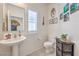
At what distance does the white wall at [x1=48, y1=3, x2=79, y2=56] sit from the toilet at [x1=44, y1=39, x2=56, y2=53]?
0.10 metres

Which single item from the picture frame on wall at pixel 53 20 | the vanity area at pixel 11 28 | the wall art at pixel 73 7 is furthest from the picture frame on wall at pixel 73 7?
the vanity area at pixel 11 28

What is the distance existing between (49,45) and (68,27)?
45 centimetres

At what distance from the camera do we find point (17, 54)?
175cm

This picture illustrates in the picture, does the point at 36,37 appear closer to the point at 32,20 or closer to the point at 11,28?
the point at 32,20

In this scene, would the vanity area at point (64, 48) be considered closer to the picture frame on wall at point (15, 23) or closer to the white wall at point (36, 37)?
the white wall at point (36, 37)

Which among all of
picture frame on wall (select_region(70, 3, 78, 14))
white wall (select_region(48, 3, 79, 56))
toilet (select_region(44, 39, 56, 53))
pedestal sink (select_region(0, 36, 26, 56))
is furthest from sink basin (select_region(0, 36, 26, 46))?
picture frame on wall (select_region(70, 3, 78, 14))

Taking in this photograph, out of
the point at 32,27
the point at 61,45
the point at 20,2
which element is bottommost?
the point at 61,45

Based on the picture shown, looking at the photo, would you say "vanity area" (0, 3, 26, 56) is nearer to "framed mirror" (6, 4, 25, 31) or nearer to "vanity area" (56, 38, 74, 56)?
"framed mirror" (6, 4, 25, 31)

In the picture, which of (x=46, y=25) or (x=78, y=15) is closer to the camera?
(x=78, y=15)

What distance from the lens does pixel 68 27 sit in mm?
1744

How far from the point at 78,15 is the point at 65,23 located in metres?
0.25

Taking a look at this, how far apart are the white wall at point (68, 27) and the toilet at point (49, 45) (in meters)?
0.10

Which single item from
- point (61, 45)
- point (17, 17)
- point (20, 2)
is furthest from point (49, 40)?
point (20, 2)

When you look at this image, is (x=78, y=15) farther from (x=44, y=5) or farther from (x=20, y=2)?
(x=20, y=2)
